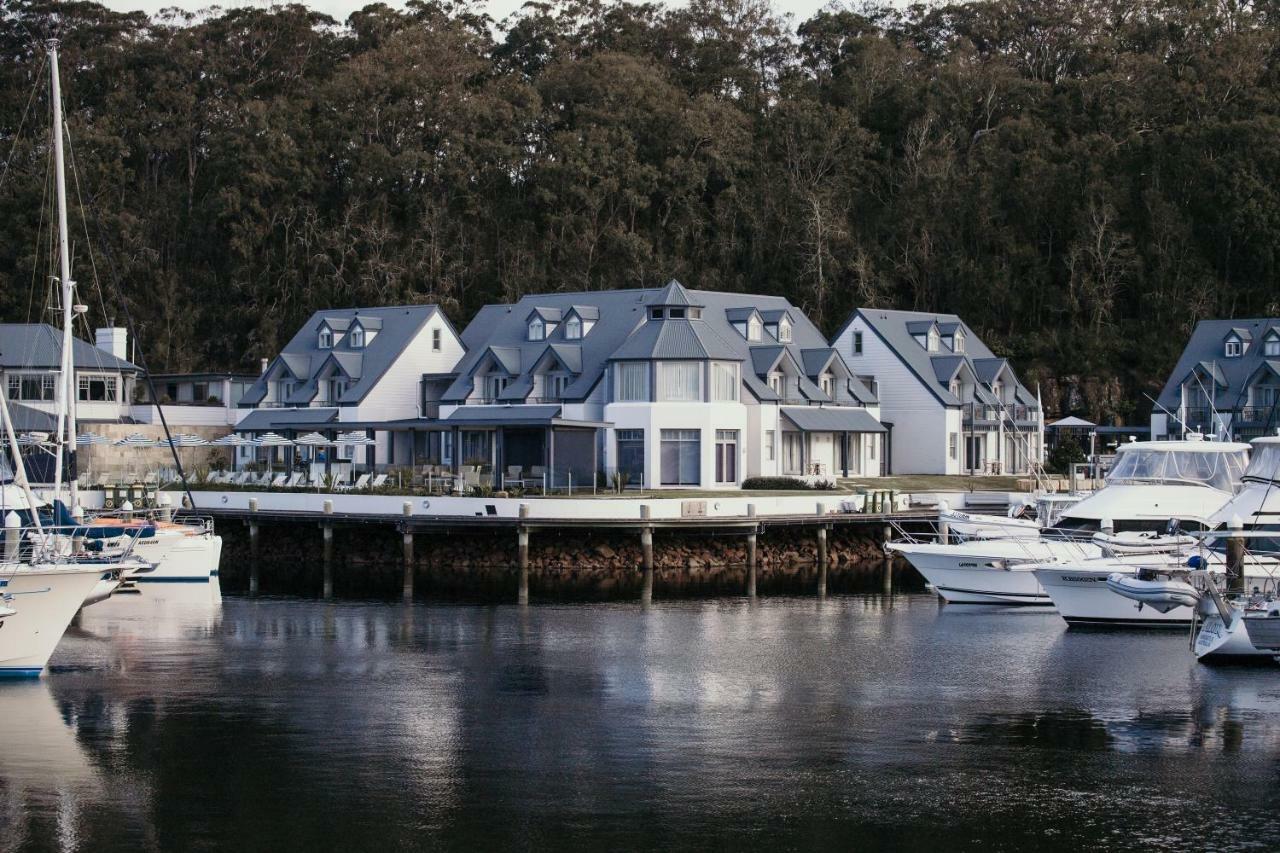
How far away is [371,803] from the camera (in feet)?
71.8

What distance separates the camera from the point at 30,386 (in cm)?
7238

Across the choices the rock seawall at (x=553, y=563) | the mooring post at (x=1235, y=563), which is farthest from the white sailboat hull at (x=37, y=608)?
the mooring post at (x=1235, y=563)

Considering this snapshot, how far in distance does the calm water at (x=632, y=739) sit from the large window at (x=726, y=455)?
20875 millimetres

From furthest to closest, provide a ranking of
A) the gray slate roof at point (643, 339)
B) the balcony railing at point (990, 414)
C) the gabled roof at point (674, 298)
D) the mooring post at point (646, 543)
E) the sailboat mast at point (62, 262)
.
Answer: the balcony railing at point (990, 414)
the gabled roof at point (674, 298)
the gray slate roof at point (643, 339)
the mooring post at point (646, 543)
the sailboat mast at point (62, 262)

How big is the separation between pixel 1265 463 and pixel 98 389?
176 feet

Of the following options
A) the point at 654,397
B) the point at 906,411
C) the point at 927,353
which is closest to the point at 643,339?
the point at 654,397

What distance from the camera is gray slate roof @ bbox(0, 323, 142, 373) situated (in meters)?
71.8

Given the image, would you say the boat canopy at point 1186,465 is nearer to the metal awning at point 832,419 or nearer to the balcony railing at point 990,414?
the metal awning at point 832,419

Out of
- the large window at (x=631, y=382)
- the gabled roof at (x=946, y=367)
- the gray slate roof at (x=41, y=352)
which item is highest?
the gray slate roof at (x=41, y=352)

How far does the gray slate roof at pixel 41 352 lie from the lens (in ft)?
236

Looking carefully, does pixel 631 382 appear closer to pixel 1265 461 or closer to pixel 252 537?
pixel 252 537

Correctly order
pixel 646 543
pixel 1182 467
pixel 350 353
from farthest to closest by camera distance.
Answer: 1. pixel 350 353
2. pixel 646 543
3. pixel 1182 467

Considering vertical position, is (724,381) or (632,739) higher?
(724,381)

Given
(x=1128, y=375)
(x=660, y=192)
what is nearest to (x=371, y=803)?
(x=1128, y=375)
